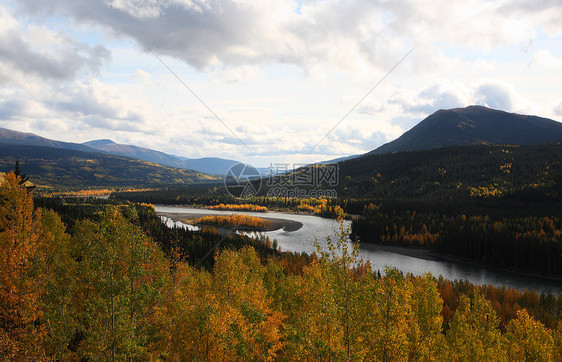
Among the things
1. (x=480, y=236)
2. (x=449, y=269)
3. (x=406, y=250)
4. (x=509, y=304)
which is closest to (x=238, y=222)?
(x=406, y=250)

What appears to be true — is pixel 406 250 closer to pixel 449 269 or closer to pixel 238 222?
pixel 449 269

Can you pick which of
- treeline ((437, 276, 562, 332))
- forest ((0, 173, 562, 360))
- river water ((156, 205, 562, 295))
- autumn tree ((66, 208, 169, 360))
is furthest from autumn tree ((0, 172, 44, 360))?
treeline ((437, 276, 562, 332))

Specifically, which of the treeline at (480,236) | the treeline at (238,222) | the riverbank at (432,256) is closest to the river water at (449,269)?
the riverbank at (432,256)

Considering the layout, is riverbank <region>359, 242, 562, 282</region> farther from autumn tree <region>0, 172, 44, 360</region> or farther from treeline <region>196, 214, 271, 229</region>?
autumn tree <region>0, 172, 44, 360</region>

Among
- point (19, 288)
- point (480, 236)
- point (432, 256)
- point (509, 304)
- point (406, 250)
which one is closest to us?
point (19, 288)

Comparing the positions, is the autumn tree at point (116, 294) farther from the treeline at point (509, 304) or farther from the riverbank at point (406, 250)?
the riverbank at point (406, 250)

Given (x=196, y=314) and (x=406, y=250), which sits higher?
(x=196, y=314)

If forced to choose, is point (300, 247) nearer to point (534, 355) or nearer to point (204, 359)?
point (534, 355)

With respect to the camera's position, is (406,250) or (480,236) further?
(406,250)

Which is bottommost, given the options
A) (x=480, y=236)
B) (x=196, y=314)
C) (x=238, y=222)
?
(x=238, y=222)
